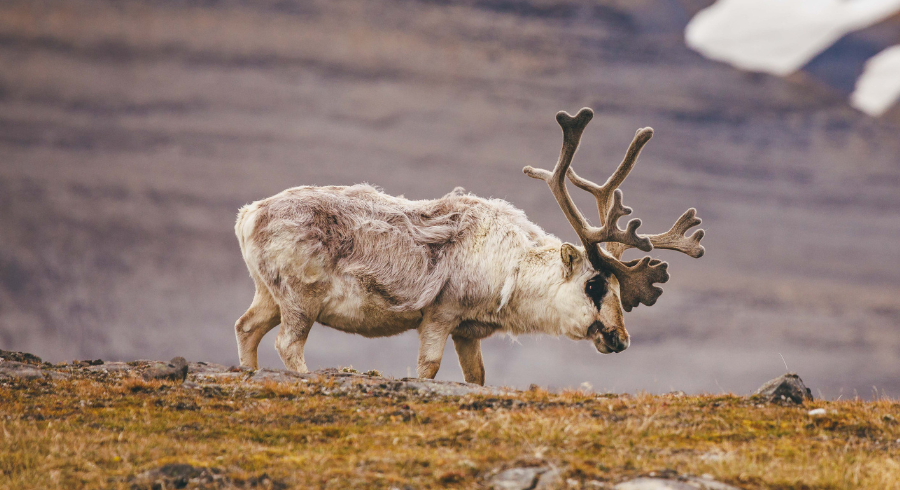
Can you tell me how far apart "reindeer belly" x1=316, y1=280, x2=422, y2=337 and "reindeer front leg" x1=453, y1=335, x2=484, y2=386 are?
37.4 inches

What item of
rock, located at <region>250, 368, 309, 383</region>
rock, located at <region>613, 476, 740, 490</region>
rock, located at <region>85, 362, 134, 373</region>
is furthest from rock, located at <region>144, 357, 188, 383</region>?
rock, located at <region>613, 476, 740, 490</region>

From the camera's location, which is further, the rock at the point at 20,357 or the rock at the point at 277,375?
the rock at the point at 20,357

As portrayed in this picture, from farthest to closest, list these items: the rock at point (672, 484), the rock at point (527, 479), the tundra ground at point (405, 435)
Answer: the tundra ground at point (405, 435) → the rock at point (527, 479) → the rock at point (672, 484)

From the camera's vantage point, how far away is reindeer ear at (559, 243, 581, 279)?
1189 cm

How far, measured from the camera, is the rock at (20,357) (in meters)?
12.2

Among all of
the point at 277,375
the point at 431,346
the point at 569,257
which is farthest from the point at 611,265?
the point at 277,375

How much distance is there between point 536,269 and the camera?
12133 millimetres

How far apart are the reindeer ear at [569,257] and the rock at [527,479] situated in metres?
5.97

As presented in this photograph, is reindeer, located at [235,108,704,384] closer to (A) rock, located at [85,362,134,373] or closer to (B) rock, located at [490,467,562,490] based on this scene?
(A) rock, located at [85,362,134,373]

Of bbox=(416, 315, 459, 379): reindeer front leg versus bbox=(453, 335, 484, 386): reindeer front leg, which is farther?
bbox=(453, 335, 484, 386): reindeer front leg

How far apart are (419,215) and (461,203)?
0.80 meters

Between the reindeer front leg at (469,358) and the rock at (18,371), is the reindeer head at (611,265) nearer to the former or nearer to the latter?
the reindeer front leg at (469,358)

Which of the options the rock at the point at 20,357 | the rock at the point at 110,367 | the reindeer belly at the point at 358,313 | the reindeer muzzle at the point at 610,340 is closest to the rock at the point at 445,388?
the reindeer belly at the point at 358,313

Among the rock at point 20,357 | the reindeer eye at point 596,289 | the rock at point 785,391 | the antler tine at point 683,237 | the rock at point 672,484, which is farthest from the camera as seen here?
the antler tine at point 683,237
